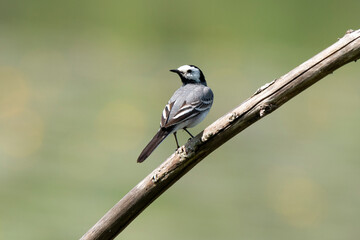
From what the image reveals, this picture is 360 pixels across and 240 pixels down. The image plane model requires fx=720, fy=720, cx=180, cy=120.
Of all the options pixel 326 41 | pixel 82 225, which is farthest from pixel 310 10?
pixel 82 225

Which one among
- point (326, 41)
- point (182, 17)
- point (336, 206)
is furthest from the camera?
point (182, 17)

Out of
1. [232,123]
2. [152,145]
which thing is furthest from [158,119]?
[232,123]

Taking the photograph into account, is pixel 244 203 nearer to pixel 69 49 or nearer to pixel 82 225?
pixel 82 225

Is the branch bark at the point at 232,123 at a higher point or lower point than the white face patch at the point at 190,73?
lower

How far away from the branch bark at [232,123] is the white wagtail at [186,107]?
372 millimetres

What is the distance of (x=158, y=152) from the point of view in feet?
20.5

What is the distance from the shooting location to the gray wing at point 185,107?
3.10 meters

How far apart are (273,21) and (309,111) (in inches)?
53.6

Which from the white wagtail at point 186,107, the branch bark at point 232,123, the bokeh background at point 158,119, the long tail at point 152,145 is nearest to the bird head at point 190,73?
the white wagtail at point 186,107

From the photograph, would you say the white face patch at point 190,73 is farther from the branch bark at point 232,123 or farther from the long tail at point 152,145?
the branch bark at point 232,123

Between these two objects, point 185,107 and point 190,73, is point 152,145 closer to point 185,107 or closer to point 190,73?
point 185,107

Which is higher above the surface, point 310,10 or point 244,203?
point 310,10

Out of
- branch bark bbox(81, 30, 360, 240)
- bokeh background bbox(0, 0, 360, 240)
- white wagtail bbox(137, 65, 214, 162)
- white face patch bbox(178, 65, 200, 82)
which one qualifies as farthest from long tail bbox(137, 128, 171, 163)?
bokeh background bbox(0, 0, 360, 240)

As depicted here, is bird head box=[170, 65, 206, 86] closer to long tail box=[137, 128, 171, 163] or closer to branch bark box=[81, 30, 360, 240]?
long tail box=[137, 128, 171, 163]
